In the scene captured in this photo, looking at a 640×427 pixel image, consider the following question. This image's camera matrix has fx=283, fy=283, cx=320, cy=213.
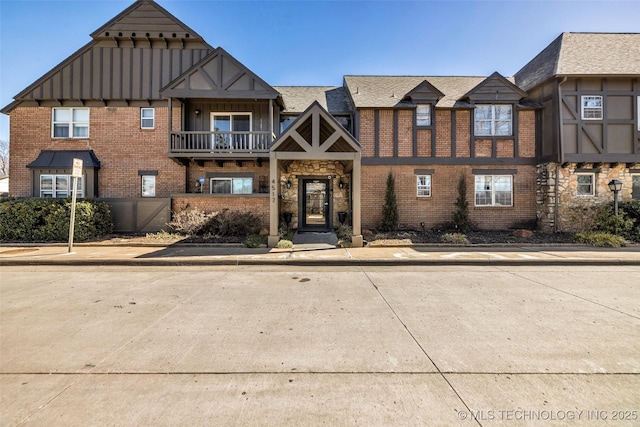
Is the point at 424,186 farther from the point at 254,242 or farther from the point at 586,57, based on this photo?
the point at 586,57

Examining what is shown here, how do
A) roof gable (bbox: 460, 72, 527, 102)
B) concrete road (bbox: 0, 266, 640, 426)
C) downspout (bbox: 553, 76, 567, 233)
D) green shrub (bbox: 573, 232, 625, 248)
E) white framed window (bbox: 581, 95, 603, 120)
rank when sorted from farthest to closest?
1. roof gable (bbox: 460, 72, 527, 102)
2. white framed window (bbox: 581, 95, 603, 120)
3. downspout (bbox: 553, 76, 567, 233)
4. green shrub (bbox: 573, 232, 625, 248)
5. concrete road (bbox: 0, 266, 640, 426)

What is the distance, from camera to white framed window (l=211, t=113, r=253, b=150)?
13648mm

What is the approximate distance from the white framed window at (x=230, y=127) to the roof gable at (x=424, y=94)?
7981 millimetres

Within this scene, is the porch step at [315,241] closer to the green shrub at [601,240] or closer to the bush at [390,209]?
the bush at [390,209]

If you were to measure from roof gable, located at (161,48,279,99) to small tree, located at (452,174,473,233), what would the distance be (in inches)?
376

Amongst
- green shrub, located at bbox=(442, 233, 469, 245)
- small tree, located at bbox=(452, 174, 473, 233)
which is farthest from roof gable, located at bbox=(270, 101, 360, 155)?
small tree, located at bbox=(452, 174, 473, 233)

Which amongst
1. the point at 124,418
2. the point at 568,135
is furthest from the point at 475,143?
the point at 124,418

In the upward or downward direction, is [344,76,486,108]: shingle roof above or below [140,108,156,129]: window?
above

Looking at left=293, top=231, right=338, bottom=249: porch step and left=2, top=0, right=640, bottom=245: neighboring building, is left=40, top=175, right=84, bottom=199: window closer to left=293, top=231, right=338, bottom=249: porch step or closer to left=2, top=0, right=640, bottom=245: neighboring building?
left=2, top=0, right=640, bottom=245: neighboring building

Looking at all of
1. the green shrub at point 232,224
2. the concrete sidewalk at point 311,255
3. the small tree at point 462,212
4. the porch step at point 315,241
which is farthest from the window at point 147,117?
the small tree at point 462,212

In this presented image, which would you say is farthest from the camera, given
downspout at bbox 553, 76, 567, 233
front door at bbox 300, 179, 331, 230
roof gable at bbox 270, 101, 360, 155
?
front door at bbox 300, 179, 331, 230

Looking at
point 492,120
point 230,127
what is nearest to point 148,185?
point 230,127

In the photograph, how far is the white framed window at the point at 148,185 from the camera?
14023 mm

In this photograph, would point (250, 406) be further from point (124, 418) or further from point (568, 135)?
point (568, 135)
